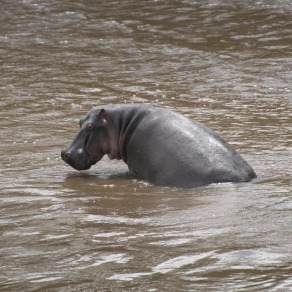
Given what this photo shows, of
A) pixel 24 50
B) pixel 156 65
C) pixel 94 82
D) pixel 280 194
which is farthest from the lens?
pixel 24 50

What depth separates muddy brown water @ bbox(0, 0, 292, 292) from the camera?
4.91 metres

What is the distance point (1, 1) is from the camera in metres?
17.0

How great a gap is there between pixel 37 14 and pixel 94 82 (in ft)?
13.7

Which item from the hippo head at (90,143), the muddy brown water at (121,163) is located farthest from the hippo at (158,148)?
the muddy brown water at (121,163)

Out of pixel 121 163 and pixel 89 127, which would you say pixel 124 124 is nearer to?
pixel 89 127

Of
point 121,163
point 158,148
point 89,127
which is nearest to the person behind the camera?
point 158,148

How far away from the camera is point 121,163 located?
8.47 meters

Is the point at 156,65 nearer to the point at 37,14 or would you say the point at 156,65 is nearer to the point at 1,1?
the point at 37,14

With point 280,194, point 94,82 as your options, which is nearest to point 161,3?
point 94,82

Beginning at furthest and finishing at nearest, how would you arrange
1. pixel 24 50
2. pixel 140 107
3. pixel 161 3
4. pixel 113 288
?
pixel 161 3 < pixel 24 50 < pixel 140 107 < pixel 113 288

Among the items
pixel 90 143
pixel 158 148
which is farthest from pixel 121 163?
pixel 158 148

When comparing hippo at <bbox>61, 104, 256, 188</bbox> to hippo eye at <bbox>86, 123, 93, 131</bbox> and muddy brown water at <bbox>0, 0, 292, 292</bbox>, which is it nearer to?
hippo eye at <bbox>86, 123, 93, 131</bbox>

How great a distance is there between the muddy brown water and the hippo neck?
20 centimetres

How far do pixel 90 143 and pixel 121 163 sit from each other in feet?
2.16
